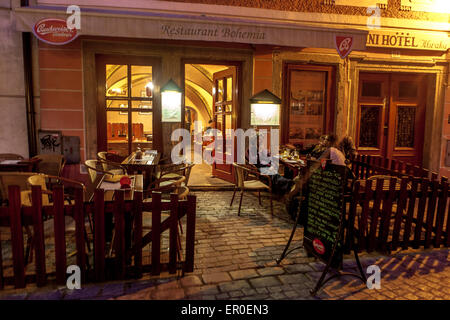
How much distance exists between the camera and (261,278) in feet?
11.7

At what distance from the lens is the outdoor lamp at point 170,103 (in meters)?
7.31

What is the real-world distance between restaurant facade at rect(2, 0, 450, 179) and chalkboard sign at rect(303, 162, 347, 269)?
3.76 metres

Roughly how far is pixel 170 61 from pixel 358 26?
4.65 m

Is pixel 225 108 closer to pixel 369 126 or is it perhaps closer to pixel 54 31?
pixel 369 126

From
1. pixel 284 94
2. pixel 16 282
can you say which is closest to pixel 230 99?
pixel 284 94

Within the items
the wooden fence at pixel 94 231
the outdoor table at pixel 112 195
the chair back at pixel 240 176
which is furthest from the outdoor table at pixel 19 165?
the chair back at pixel 240 176

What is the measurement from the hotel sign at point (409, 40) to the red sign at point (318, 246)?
6297 millimetres

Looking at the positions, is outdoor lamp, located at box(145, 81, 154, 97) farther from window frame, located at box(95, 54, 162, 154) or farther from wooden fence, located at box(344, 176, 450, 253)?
wooden fence, located at box(344, 176, 450, 253)

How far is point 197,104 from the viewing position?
67.2 feet

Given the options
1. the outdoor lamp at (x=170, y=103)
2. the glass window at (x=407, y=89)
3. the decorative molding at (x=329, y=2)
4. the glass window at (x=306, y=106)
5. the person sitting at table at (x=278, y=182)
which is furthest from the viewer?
the glass window at (x=407, y=89)

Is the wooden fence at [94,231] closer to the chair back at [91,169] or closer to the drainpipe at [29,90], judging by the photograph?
the chair back at [91,169]

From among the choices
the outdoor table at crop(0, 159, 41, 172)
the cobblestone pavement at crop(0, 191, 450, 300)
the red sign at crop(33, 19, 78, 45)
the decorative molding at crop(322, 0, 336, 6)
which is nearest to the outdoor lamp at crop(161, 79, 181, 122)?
the red sign at crop(33, 19, 78, 45)
